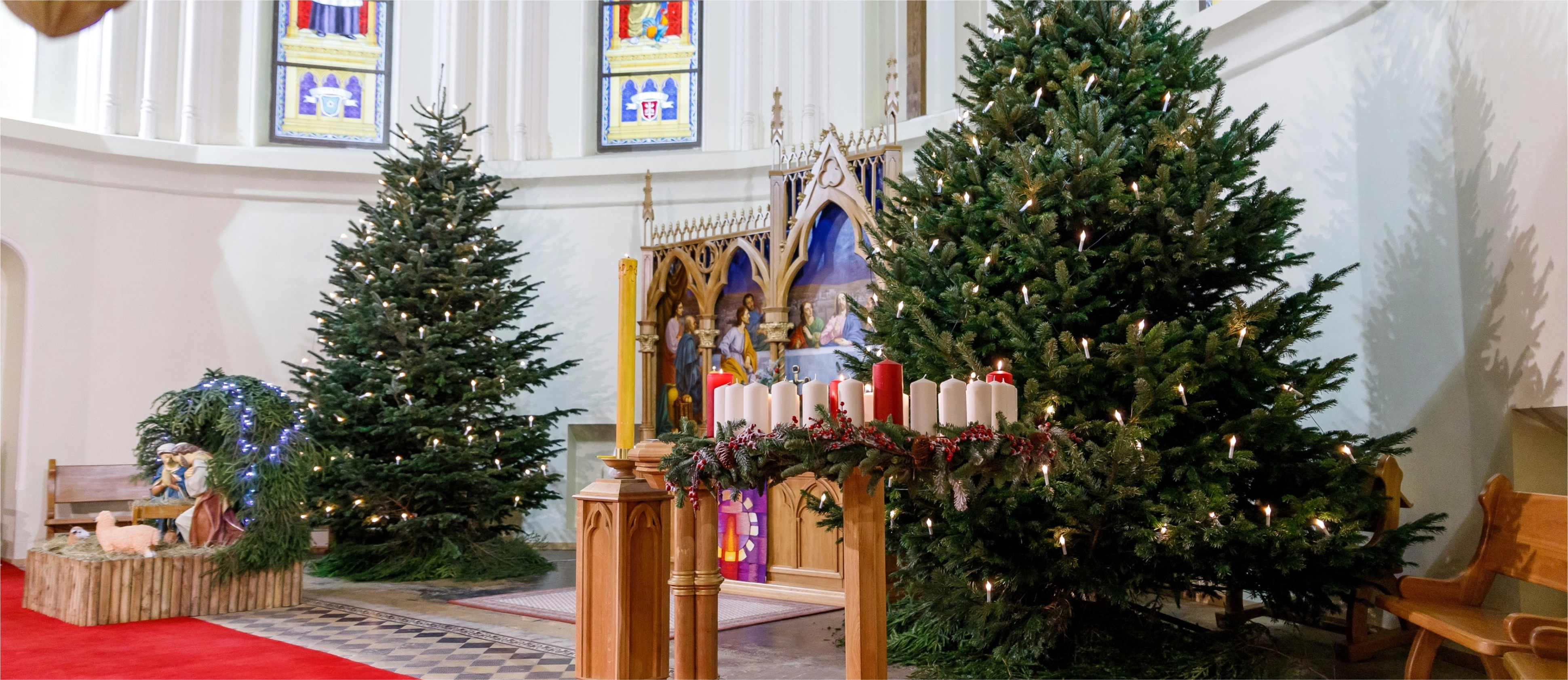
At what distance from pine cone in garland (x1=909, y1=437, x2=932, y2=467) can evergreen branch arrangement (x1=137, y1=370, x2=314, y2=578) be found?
5397 millimetres

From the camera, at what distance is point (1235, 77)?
771 cm

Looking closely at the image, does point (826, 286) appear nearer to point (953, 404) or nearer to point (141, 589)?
point (141, 589)

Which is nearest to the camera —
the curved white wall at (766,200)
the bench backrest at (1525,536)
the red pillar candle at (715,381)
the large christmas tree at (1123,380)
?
the red pillar candle at (715,381)

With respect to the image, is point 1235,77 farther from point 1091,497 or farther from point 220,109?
point 220,109

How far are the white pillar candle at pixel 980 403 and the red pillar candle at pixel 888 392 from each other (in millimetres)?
199

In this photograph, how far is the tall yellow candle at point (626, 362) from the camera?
386cm

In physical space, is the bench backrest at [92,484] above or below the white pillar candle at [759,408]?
below

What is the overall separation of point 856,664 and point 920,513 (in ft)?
6.17

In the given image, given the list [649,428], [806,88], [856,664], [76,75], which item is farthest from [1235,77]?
[76,75]

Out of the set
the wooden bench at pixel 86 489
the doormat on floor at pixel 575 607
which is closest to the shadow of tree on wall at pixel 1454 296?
the doormat on floor at pixel 575 607

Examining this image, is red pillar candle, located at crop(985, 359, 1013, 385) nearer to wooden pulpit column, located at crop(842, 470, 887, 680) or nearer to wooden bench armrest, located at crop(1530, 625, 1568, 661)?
wooden pulpit column, located at crop(842, 470, 887, 680)

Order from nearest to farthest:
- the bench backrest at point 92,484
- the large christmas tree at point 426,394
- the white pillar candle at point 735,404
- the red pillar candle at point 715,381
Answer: the white pillar candle at point 735,404 → the red pillar candle at point 715,381 → the large christmas tree at point 426,394 → the bench backrest at point 92,484

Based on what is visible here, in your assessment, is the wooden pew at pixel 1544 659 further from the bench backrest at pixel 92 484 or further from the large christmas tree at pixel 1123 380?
the bench backrest at pixel 92 484

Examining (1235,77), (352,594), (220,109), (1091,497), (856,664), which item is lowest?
(352,594)
